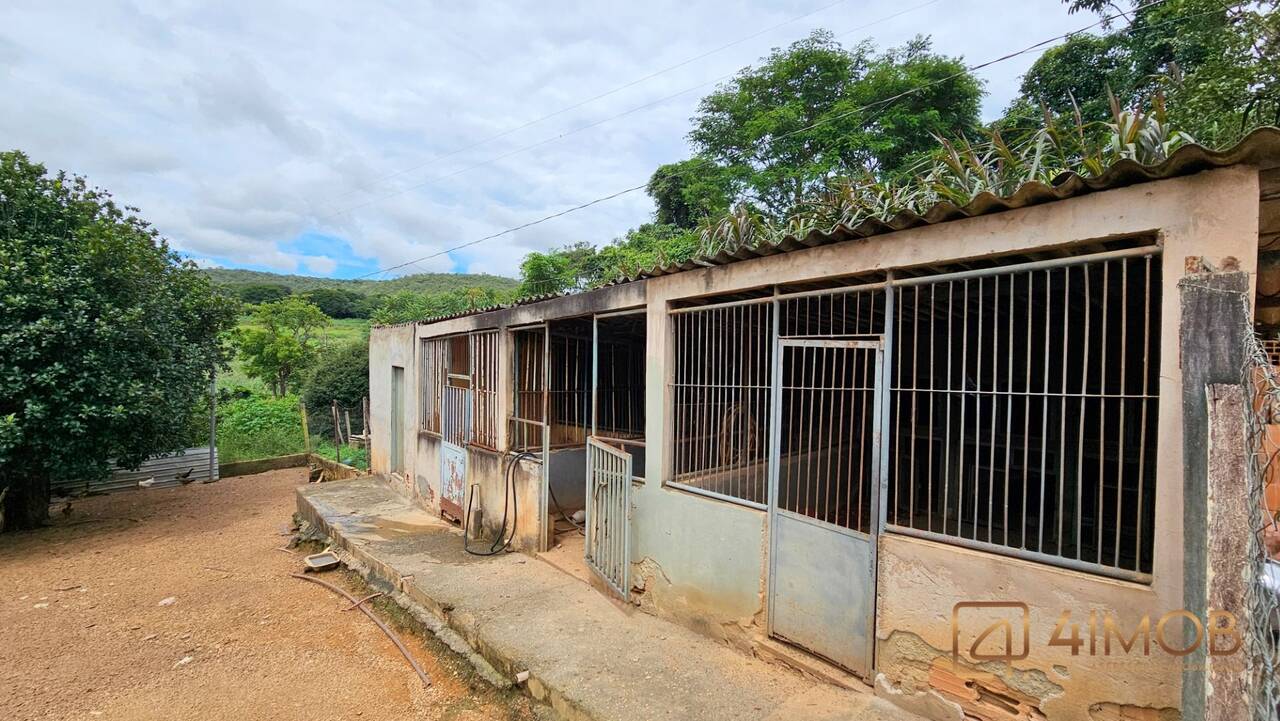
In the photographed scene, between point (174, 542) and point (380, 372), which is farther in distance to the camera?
point (380, 372)

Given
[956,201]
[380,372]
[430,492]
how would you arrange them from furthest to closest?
[380,372]
[430,492]
[956,201]

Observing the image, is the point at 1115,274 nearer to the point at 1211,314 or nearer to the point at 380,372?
the point at 1211,314

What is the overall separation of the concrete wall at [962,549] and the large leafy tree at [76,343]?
7955mm

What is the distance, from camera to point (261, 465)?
45.8ft

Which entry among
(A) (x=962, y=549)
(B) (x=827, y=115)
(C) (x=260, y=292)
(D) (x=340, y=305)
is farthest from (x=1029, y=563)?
(C) (x=260, y=292)

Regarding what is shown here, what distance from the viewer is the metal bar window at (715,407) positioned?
4.51 m

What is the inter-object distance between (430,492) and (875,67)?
1847 cm

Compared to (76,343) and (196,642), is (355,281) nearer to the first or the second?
(76,343)

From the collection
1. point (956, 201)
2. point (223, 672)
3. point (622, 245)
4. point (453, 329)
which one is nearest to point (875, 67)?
point (622, 245)

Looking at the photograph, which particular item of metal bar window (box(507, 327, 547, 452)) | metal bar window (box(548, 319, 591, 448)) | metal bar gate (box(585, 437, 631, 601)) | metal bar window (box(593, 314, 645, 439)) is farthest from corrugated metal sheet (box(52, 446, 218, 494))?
metal bar gate (box(585, 437, 631, 601))

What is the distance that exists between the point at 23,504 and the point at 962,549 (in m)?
12.8

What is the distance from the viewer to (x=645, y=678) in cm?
385

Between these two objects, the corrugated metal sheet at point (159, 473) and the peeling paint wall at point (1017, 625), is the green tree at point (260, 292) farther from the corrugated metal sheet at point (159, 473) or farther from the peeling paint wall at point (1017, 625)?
the peeling paint wall at point (1017, 625)

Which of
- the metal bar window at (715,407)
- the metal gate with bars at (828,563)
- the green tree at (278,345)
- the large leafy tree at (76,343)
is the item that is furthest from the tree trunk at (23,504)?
the green tree at (278,345)
